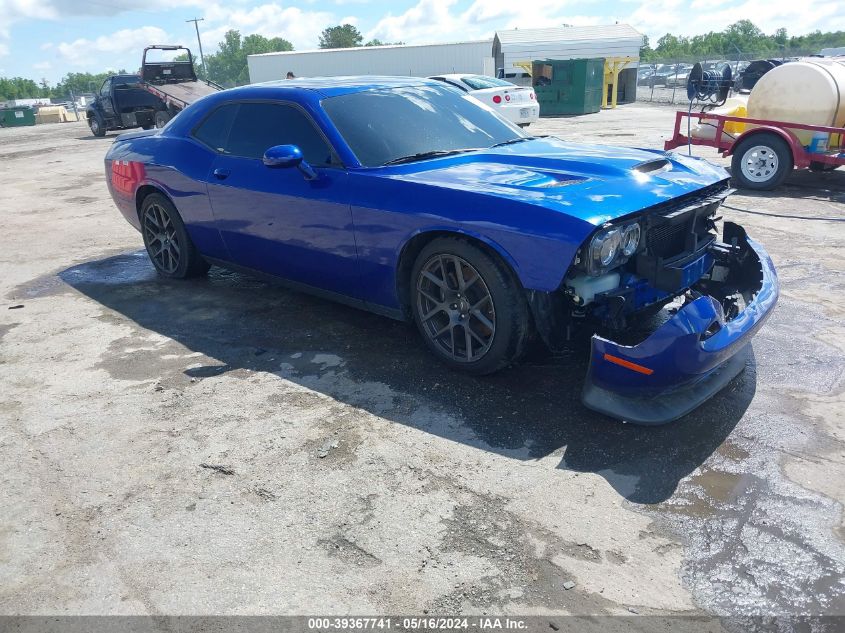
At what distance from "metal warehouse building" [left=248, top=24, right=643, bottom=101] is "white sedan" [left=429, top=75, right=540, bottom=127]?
40.5 ft

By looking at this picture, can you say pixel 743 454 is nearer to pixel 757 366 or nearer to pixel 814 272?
pixel 757 366

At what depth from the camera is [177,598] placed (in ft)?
7.51

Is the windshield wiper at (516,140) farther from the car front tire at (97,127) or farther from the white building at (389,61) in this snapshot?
the white building at (389,61)

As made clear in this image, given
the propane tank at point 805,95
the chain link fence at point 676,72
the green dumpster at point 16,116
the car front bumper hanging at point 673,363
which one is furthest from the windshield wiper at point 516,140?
the green dumpster at point 16,116

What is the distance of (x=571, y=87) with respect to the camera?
24.1m

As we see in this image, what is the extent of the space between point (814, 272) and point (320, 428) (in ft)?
14.0

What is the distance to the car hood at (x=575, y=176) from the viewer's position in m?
3.15

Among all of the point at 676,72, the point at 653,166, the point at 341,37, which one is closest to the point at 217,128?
the point at 653,166

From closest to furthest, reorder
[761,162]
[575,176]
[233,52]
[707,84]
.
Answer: [575,176] → [761,162] → [707,84] → [233,52]

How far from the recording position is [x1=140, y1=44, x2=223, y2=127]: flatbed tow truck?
58.5ft

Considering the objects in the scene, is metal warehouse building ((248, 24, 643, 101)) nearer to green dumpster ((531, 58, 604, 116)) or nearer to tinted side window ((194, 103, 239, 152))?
green dumpster ((531, 58, 604, 116))

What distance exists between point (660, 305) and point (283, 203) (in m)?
2.35

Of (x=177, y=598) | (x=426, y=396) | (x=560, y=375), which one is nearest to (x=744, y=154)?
(x=560, y=375)

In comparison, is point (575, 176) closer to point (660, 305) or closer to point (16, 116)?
point (660, 305)
